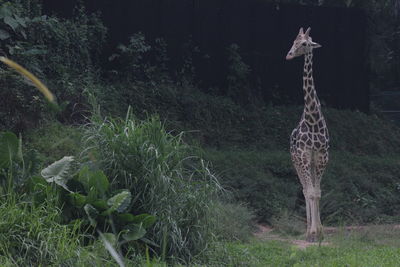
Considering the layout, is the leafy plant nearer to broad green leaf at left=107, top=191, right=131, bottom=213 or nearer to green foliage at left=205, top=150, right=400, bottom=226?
broad green leaf at left=107, top=191, right=131, bottom=213

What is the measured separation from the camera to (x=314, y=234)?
995 cm

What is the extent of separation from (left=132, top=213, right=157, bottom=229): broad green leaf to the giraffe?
10.8ft

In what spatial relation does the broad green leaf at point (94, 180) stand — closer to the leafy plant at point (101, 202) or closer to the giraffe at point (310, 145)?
the leafy plant at point (101, 202)

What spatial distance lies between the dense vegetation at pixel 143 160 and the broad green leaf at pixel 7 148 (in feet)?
0.04

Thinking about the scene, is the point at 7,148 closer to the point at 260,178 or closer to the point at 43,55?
the point at 43,55

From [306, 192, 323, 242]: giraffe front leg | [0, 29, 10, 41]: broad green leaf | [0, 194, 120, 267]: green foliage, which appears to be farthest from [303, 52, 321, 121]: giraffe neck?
[0, 29, 10, 41]: broad green leaf

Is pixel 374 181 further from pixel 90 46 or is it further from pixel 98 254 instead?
pixel 98 254

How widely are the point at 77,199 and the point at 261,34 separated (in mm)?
11619

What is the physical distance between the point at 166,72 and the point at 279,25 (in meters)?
3.98

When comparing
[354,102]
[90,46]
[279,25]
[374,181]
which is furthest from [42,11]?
[354,102]

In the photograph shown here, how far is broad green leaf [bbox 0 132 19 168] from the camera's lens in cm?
774

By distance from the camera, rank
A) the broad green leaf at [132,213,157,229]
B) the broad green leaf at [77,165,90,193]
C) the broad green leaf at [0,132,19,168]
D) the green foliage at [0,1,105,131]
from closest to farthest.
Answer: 1. the broad green leaf at [132,213,157,229]
2. the broad green leaf at [77,165,90,193]
3. the broad green leaf at [0,132,19,168]
4. the green foliage at [0,1,105,131]

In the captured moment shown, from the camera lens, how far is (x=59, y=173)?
7.63m

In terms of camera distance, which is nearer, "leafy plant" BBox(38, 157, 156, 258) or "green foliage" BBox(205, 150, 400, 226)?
"leafy plant" BBox(38, 157, 156, 258)
